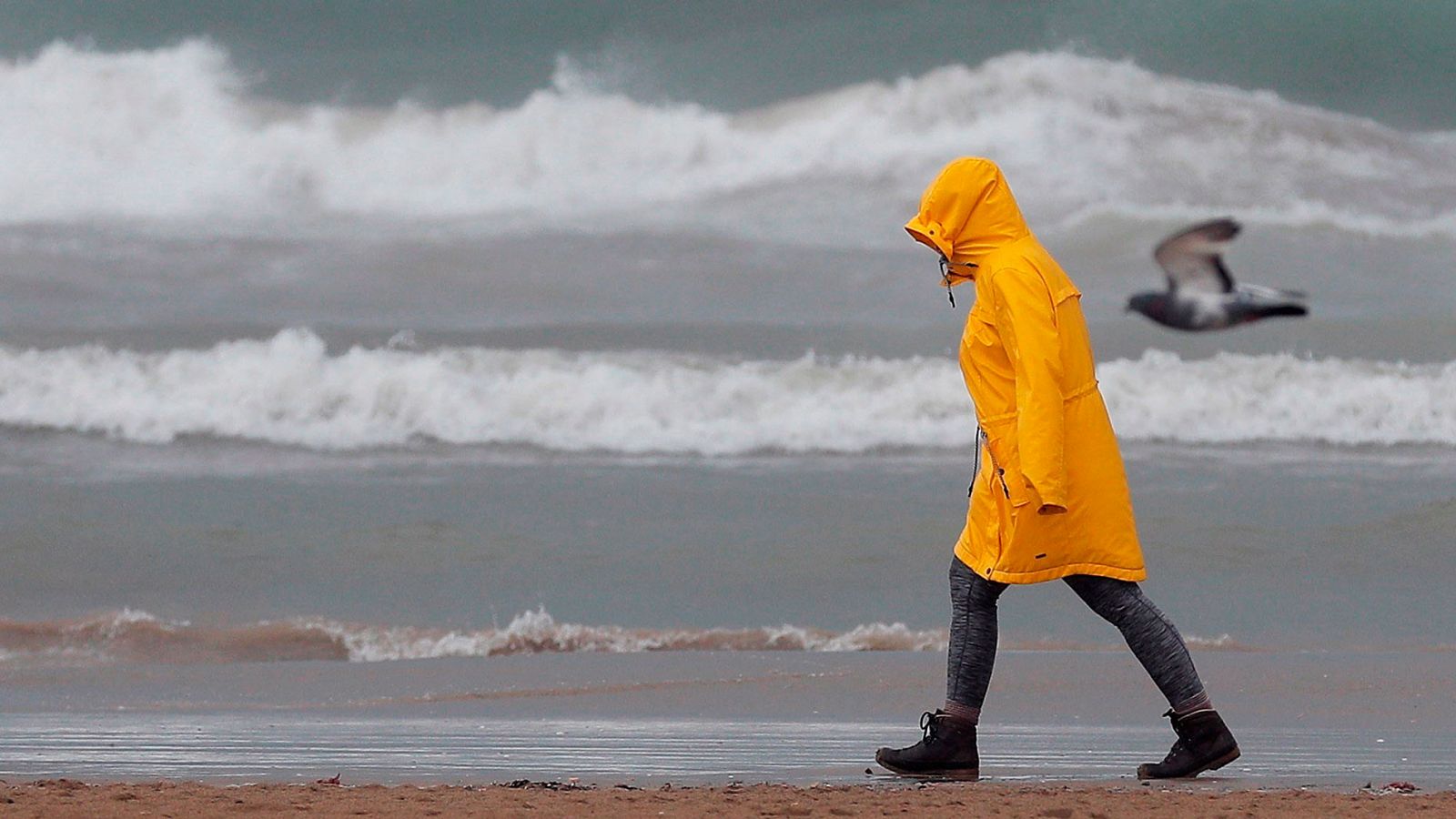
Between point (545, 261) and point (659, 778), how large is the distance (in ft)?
47.0

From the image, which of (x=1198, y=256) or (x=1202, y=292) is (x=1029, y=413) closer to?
(x=1202, y=292)

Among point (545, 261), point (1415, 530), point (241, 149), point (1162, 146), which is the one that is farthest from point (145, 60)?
point (1415, 530)

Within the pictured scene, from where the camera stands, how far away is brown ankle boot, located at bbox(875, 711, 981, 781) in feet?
13.8

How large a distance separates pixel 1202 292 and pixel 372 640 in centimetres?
380

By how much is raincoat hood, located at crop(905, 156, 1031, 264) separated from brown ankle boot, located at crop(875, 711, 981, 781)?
110 centimetres

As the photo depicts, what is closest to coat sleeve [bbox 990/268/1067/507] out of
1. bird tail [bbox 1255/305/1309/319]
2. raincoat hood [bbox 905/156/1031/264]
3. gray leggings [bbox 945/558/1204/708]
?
raincoat hood [bbox 905/156/1031/264]

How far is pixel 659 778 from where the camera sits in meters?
4.10

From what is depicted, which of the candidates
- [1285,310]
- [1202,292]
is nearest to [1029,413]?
[1285,310]

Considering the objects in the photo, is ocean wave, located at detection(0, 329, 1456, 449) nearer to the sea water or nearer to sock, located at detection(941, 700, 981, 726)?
the sea water

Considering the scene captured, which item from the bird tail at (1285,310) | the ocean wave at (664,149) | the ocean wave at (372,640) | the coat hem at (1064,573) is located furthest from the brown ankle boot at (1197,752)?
the ocean wave at (664,149)

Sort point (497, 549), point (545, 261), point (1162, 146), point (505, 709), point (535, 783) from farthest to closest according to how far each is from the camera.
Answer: point (1162, 146) < point (545, 261) < point (497, 549) < point (505, 709) < point (535, 783)

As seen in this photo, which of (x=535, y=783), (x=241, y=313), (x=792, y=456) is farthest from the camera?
(x=241, y=313)

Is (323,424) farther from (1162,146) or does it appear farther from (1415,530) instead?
(1162,146)

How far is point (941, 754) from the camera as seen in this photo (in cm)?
421
